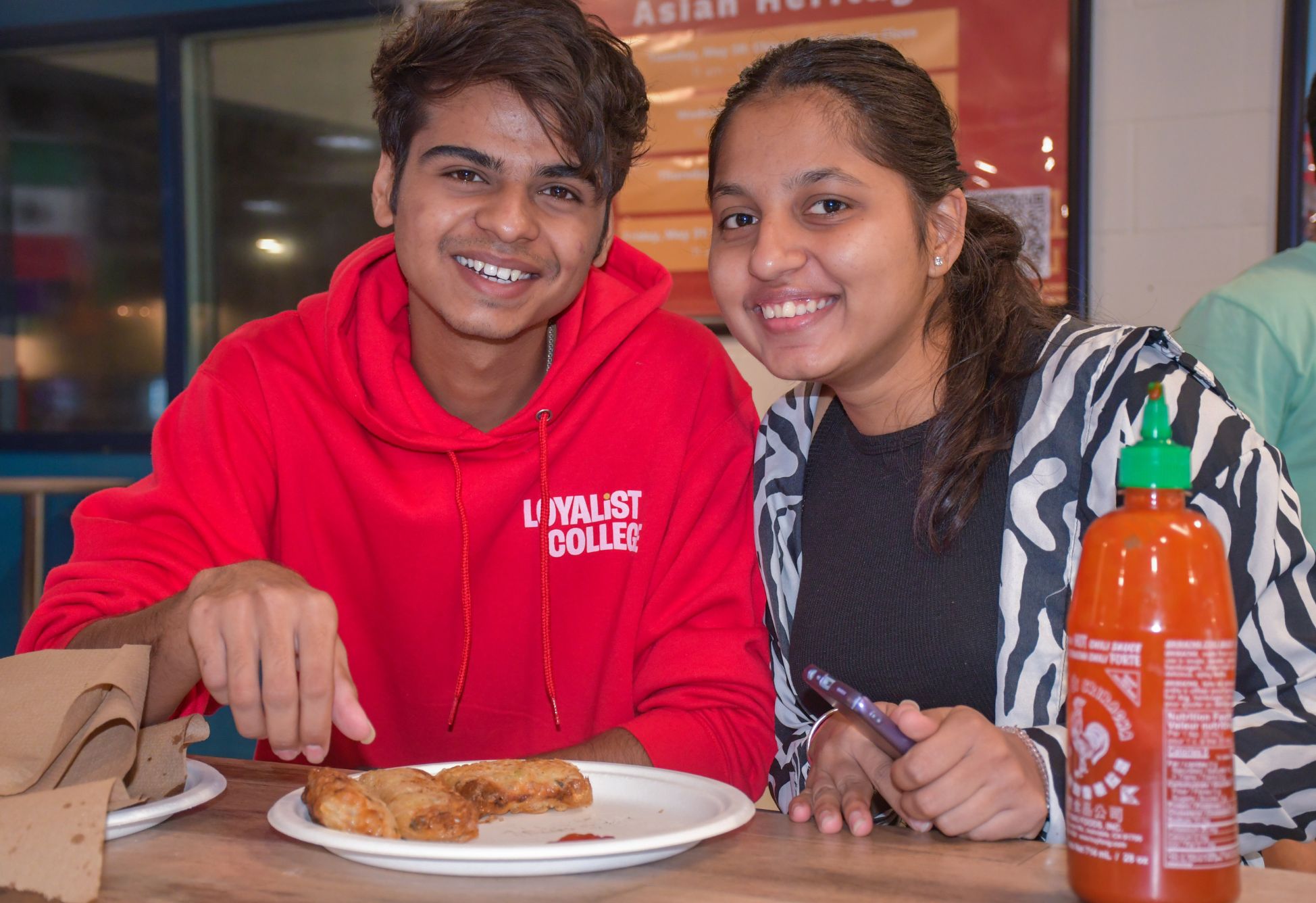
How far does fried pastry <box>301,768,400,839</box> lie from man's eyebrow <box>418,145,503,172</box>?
0.87 meters

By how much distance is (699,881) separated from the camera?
31.2 inches

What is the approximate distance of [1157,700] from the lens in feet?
2.20

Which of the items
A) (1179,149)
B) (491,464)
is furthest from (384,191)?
(1179,149)

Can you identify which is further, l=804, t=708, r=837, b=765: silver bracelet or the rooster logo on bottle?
l=804, t=708, r=837, b=765: silver bracelet

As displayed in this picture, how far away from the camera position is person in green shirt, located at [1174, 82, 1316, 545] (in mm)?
1908

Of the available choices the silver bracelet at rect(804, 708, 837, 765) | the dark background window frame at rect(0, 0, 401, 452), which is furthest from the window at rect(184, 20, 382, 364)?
the silver bracelet at rect(804, 708, 837, 765)

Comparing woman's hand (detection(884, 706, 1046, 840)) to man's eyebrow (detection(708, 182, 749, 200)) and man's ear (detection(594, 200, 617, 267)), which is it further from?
man's ear (detection(594, 200, 617, 267))

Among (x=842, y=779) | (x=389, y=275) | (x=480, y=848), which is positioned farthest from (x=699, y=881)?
(x=389, y=275)

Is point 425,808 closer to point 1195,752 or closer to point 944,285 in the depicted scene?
point 1195,752

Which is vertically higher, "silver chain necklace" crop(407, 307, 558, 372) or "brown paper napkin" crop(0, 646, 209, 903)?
"silver chain necklace" crop(407, 307, 558, 372)

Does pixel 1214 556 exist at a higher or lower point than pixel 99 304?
lower

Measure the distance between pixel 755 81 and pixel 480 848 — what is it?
37.3 inches

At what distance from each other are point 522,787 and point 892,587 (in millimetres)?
534

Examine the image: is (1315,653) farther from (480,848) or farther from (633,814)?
(480,848)
